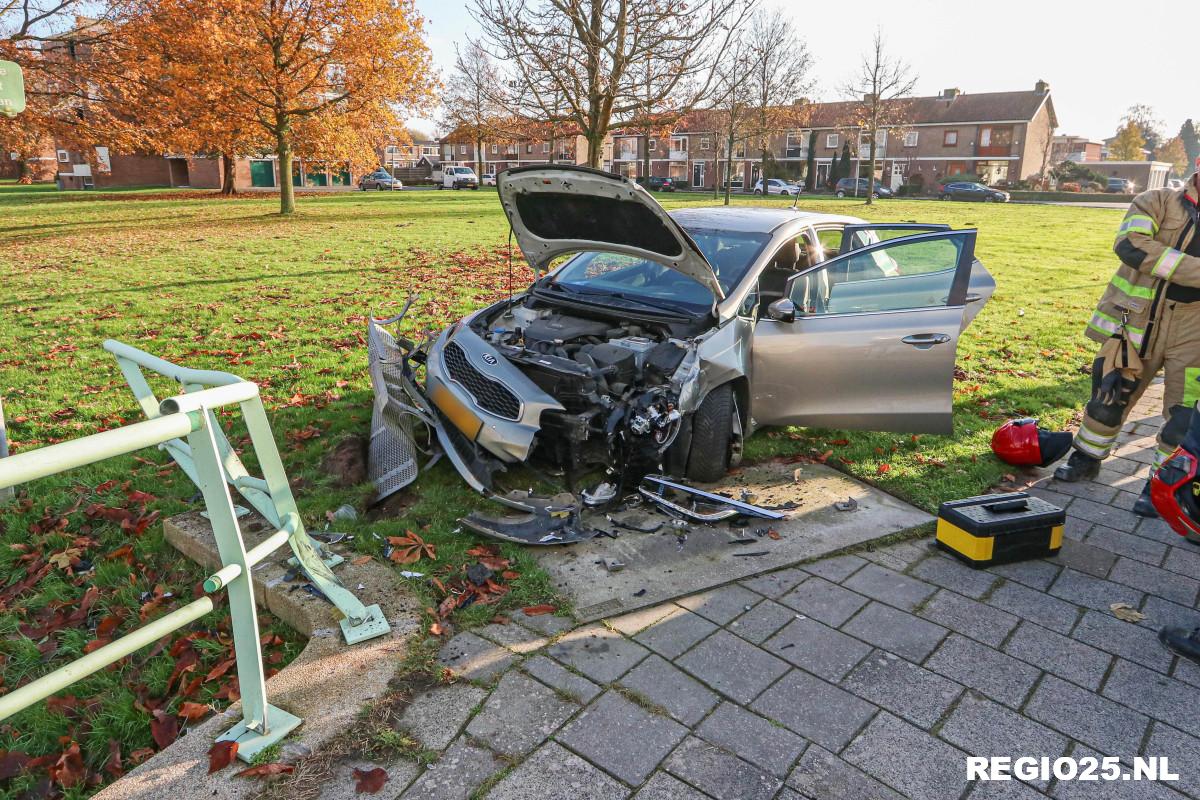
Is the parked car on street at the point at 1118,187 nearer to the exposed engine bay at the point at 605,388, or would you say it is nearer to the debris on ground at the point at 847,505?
the debris on ground at the point at 847,505

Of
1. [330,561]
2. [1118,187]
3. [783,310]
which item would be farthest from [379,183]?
[1118,187]

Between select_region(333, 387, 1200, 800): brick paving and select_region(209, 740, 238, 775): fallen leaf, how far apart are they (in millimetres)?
571

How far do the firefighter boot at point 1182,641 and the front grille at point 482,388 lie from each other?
3.24m

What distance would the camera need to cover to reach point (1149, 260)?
4438 mm

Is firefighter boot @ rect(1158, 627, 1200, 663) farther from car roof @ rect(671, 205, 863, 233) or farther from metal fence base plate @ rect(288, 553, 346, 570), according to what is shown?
metal fence base plate @ rect(288, 553, 346, 570)

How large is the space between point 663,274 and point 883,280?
5.04 feet

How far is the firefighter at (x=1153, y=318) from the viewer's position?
438cm

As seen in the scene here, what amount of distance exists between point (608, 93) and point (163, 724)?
12.6 m

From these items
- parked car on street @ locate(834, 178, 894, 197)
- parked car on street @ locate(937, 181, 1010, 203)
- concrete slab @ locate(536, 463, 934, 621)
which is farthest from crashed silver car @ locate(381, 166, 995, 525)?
parked car on street @ locate(834, 178, 894, 197)

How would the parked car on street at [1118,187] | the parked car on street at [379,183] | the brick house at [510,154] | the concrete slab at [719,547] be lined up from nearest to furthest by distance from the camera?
the concrete slab at [719,547] → the parked car on street at [379,183] → the parked car on street at [1118,187] → the brick house at [510,154]

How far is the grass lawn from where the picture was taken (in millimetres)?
3309

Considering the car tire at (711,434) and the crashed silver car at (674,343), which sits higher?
the crashed silver car at (674,343)

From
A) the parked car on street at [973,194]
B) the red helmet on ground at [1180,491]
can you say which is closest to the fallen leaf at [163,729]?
the red helmet on ground at [1180,491]

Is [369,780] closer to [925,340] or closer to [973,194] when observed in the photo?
[925,340]
